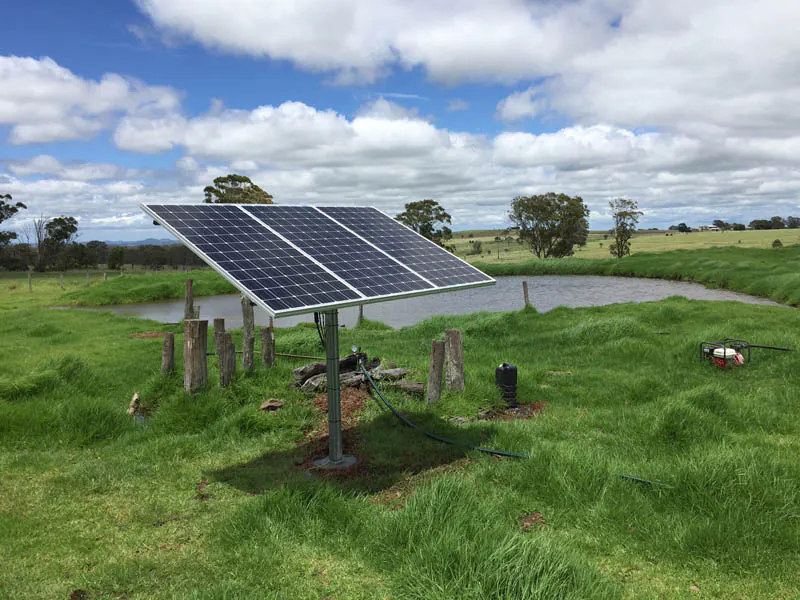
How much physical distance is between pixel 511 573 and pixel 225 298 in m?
52.7

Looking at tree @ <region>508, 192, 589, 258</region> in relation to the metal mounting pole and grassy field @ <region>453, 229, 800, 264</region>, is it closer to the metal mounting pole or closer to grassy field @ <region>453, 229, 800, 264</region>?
grassy field @ <region>453, 229, 800, 264</region>

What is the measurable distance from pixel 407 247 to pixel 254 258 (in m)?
3.81

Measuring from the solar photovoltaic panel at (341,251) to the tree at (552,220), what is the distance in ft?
278

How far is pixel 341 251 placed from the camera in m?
10.2

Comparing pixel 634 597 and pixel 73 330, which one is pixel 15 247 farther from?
pixel 634 597

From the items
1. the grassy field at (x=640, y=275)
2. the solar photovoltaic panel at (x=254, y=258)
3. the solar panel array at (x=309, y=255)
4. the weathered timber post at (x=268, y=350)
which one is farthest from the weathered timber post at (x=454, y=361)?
the grassy field at (x=640, y=275)

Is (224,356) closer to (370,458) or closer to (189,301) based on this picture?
(370,458)

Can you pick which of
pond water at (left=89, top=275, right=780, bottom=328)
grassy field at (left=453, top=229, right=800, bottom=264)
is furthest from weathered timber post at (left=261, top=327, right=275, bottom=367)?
grassy field at (left=453, top=229, right=800, bottom=264)

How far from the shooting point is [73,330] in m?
28.4

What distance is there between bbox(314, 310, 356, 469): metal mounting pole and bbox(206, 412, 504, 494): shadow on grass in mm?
A: 237

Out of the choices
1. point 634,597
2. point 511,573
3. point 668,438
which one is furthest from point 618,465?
point 511,573

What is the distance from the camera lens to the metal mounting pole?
30.5ft

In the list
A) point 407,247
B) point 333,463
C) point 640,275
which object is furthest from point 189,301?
point 640,275

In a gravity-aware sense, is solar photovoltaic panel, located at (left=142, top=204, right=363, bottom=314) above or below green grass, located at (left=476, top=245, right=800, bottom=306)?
above
